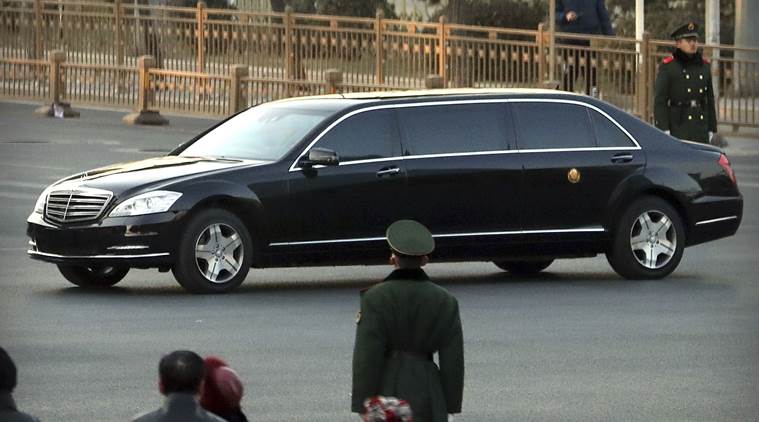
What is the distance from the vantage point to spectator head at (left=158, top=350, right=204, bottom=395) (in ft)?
19.4

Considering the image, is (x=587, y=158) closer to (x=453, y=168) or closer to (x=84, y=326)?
(x=453, y=168)

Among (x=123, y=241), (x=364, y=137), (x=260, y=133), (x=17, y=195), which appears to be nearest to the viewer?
(x=123, y=241)

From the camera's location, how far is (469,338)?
1332 cm

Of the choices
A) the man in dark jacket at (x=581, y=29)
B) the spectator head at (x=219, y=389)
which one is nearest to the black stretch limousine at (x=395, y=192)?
the spectator head at (x=219, y=389)

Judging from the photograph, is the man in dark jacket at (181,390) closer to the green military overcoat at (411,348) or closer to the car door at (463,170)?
the green military overcoat at (411,348)

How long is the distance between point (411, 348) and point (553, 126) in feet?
30.5

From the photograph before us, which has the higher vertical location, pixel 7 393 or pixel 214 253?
pixel 7 393

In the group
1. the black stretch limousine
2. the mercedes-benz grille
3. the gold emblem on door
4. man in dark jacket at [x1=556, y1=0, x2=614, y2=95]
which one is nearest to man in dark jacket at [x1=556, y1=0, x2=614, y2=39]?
man in dark jacket at [x1=556, y1=0, x2=614, y2=95]

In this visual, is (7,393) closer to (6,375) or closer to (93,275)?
(6,375)

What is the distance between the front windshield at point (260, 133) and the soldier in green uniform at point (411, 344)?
833 centimetres

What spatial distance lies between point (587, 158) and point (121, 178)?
136 inches

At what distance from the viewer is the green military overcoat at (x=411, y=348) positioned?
7312 millimetres

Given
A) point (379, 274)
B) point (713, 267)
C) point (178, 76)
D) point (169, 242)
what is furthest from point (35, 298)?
point (178, 76)

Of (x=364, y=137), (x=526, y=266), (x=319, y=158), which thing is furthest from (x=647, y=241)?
(x=319, y=158)
